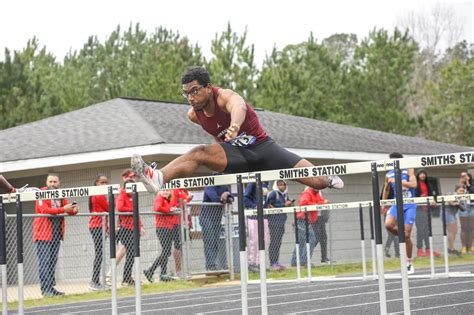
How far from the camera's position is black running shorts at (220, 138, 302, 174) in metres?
8.64

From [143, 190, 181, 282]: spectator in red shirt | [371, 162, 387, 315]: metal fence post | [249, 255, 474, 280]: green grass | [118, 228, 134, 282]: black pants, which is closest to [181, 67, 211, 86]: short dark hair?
[371, 162, 387, 315]: metal fence post

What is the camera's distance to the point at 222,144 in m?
8.65

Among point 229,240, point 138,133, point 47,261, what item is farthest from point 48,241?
point 138,133

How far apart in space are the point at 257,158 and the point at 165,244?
A: 933 centimetres

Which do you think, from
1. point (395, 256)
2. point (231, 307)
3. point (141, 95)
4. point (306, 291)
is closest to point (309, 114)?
point (141, 95)

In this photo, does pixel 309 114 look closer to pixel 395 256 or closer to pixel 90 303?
pixel 395 256

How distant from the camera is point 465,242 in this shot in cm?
2356

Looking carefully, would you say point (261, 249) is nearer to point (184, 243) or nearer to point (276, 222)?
point (184, 243)

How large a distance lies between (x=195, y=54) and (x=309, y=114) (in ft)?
23.6

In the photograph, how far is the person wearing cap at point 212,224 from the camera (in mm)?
18797

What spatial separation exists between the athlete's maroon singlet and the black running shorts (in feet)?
0.32

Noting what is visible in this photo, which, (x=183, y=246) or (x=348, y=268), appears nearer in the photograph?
(x=183, y=246)

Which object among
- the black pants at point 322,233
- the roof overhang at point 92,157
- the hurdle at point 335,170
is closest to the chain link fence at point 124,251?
the roof overhang at point 92,157

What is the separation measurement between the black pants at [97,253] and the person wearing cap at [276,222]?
416 cm
